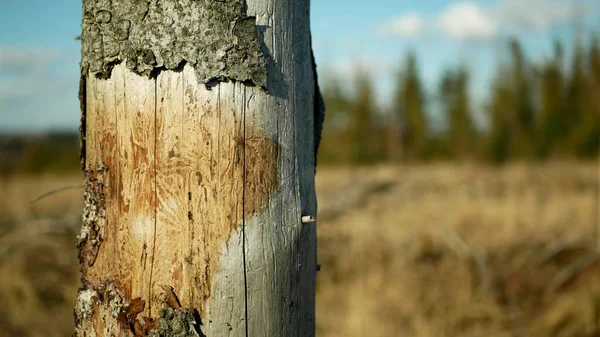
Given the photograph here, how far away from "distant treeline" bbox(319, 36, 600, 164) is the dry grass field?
8.65m

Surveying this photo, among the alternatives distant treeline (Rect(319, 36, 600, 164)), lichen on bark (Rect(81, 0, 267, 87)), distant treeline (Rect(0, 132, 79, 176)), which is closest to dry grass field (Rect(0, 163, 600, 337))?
distant treeline (Rect(0, 132, 79, 176))

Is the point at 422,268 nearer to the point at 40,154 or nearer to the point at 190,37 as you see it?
the point at 190,37

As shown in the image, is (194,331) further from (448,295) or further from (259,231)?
(448,295)

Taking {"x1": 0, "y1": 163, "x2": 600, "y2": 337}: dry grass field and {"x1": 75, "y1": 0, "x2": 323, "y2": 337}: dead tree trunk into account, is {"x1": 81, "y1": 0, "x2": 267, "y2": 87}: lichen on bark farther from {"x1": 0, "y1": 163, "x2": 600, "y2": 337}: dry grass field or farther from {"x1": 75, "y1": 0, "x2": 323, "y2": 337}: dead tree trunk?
{"x1": 0, "y1": 163, "x2": 600, "y2": 337}: dry grass field

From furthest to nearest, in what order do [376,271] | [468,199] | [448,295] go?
[468,199] < [376,271] < [448,295]

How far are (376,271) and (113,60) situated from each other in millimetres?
5386

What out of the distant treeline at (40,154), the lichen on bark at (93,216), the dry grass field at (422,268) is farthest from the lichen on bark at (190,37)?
the distant treeline at (40,154)

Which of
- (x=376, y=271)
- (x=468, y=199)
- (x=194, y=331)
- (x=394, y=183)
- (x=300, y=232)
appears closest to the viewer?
(x=194, y=331)

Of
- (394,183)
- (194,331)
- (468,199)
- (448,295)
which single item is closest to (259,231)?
(194,331)

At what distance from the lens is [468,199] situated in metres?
8.63

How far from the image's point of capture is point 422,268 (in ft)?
19.9

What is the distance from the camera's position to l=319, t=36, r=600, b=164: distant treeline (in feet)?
53.9

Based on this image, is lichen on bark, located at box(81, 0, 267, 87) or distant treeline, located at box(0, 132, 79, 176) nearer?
lichen on bark, located at box(81, 0, 267, 87)

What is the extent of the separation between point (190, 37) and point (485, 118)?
18752 millimetres
